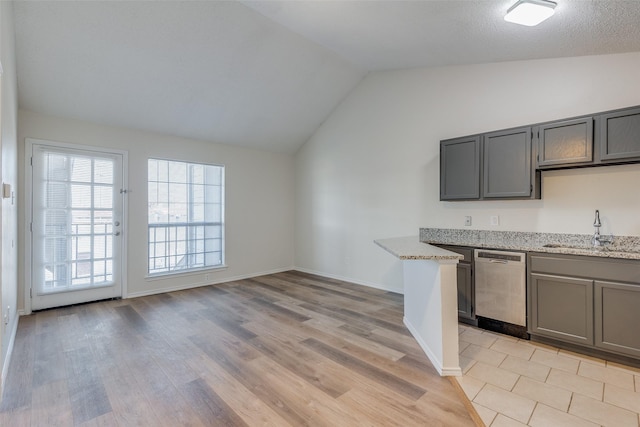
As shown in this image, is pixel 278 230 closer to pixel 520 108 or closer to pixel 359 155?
pixel 359 155

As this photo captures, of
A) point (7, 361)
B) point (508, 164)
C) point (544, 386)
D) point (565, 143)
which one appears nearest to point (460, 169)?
point (508, 164)

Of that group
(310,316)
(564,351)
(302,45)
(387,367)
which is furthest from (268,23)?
(564,351)

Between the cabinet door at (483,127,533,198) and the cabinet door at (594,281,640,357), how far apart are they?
41.9 inches

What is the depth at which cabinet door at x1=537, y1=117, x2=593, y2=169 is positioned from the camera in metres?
2.70

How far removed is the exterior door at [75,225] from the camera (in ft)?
12.2

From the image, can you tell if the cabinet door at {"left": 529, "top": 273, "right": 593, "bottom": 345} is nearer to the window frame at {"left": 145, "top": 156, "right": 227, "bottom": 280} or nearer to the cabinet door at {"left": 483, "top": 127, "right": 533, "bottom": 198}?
the cabinet door at {"left": 483, "top": 127, "right": 533, "bottom": 198}

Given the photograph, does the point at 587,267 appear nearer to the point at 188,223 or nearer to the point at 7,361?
the point at 7,361

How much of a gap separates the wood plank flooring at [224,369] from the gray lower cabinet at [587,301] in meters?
1.21

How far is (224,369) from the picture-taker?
2.36 metres

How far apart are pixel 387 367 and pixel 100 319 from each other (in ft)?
10.5

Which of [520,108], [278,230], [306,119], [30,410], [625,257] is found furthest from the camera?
[278,230]

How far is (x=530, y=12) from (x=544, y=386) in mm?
2620

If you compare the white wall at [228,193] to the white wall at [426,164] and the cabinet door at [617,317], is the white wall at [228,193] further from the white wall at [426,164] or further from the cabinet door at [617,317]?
the cabinet door at [617,317]

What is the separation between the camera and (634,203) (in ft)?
8.89
